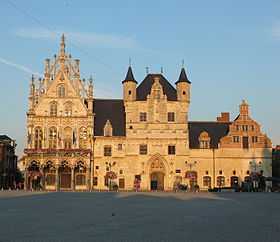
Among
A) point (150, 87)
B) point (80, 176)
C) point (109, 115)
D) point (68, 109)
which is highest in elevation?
point (150, 87)

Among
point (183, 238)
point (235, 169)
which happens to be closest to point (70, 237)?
point (183, 238)

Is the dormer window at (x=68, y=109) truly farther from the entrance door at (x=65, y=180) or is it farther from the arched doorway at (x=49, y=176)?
the entrance door at (x=65, y=180)

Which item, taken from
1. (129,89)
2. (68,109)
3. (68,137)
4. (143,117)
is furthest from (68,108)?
(143,117)

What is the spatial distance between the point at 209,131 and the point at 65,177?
75.9 ft

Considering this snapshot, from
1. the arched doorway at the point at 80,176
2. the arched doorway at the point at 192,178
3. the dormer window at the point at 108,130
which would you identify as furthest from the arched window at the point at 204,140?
the arched doorway at the point at 80,176

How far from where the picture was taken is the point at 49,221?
20.0 meters

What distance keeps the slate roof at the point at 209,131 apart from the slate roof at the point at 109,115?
10.8 meters

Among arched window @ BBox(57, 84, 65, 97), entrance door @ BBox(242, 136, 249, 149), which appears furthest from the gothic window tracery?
entrance door @ BBox(242, 136, 249, 149)

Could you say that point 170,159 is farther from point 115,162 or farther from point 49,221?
point 49,221

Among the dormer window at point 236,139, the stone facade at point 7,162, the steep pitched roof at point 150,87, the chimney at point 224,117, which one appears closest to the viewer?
the dormer window at point 236,139

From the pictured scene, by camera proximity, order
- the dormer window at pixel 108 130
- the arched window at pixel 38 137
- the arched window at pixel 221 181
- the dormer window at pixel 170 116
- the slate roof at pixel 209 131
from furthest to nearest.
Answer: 1. the slate roof at pixel 209 131
2. the dormer window at pixel 170 116
3. the arched window at pixel 221 181
4. the dormer window at pixel 108 130
5. the arched window at pixel 38 137

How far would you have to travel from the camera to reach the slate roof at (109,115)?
7131 cm

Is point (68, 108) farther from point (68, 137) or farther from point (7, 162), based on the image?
point (7, 162)

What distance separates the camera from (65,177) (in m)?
69.4
